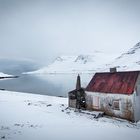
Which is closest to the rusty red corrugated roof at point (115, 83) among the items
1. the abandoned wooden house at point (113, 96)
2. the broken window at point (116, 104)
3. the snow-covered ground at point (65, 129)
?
the abandoned wooden house at point (113, 96)

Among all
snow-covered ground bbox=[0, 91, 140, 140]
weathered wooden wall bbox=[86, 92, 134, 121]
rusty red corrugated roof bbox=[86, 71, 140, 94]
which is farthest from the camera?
rusty red corrugated roof bbox=[86, 71, 140, 94]

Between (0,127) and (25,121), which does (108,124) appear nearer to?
(25,121)

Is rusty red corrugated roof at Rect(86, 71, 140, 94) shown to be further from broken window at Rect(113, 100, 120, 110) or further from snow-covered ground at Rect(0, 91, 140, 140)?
snow-covered ground at Rect(0, 91, 140, 140)

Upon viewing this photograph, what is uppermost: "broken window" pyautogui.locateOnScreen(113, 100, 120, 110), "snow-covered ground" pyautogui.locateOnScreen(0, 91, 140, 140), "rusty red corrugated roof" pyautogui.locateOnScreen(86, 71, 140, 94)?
"rusty red corrugated roof" pyautogui.locateOnScreen(86, 71, 140, 94)

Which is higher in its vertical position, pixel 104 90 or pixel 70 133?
pixel 104 90

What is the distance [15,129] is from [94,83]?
499 inches

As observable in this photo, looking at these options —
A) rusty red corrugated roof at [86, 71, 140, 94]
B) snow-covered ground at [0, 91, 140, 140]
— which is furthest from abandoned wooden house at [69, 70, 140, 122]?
snow-covered ground at [0, 91, 140, 140]

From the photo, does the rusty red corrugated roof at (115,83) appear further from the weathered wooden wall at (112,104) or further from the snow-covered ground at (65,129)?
the snow-covered ground at (65,129)

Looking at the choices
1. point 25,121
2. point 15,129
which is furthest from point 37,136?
point 25,121

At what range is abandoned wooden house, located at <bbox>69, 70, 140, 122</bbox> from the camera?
20.4 metres

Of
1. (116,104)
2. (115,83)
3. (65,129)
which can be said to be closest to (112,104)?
(116,104)

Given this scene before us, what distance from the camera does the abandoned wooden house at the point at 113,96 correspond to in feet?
66.8

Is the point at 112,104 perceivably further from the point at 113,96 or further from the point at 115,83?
the point at 115,83

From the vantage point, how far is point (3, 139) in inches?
505
